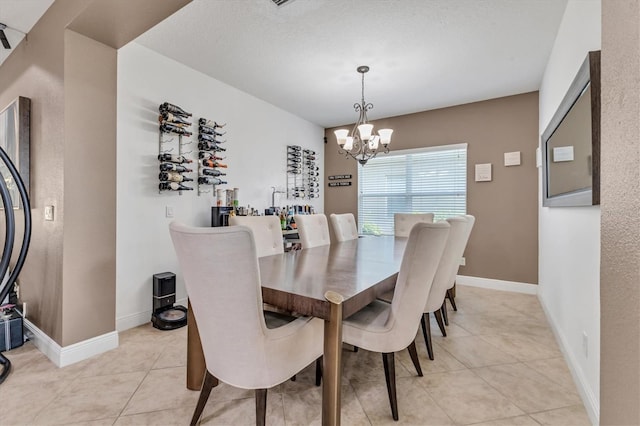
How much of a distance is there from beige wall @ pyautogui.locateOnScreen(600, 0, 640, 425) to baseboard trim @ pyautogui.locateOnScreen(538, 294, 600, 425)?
4.04 feet

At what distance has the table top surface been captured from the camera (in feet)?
4.06

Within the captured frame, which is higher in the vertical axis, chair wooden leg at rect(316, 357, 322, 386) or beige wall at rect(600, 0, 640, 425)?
beige wall at rect(600, 0, 640, 425)

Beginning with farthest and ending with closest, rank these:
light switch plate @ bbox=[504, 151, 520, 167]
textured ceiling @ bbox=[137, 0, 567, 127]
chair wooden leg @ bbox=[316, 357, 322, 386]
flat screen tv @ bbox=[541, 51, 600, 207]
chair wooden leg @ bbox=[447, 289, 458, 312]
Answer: light switch plate @ bbox=[504, 151, 520, 167]
chair wooden leg @ bbox=[447, 289, 458, 312]
textured ceiling @ bbox=[137, 0, 567, 127]
chair wooden leg @ bbox=[316, 357, 322, 386]
flat screen tv @ bbox=[541, 51, 600, 207]

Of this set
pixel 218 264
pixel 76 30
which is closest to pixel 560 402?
pixel 218 264

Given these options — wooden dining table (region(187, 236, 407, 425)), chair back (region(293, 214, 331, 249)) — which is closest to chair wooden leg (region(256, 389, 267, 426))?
wooden dining table (region(187, 236, 407, 425))

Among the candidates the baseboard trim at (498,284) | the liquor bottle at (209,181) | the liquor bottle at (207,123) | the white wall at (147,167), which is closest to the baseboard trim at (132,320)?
the white wall at (147,167)

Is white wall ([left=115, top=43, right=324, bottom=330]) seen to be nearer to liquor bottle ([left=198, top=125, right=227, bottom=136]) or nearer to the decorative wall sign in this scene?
liquor bottle ([left=198, top=125, right=227, bottom=136])

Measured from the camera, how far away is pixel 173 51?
285cm

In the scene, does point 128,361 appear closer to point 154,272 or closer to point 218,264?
point 154,272

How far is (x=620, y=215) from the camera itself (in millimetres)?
593

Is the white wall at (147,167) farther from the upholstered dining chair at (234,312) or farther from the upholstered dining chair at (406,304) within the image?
the upholstered dining chair at (406,304)

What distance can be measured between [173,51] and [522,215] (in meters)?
4.42

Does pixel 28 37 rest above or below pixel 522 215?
above

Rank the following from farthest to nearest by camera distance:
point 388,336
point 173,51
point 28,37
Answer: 1. point 173,51
2. point 28,37
3. point 388,336
